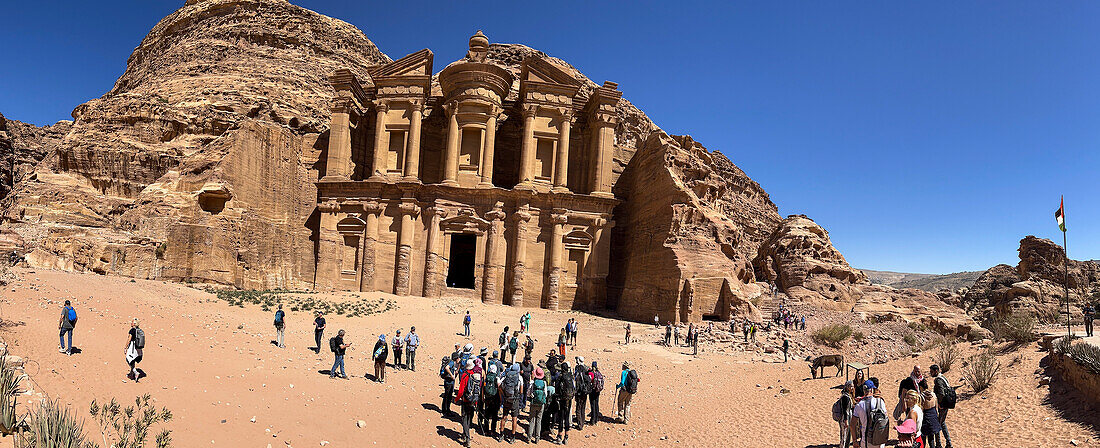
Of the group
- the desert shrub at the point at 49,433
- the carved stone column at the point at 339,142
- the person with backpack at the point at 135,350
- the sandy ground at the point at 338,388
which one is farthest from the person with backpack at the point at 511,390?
the carved stone column at the point at 339,142

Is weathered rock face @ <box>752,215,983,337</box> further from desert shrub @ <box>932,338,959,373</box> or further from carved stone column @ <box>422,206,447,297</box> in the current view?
carved stone column @ <box>422,206,447,297</box>

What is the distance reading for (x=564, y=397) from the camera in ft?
34.6

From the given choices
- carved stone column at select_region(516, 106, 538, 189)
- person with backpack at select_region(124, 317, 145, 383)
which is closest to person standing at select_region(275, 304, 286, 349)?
person with backpack at select_region(124, 317, 145, 383)

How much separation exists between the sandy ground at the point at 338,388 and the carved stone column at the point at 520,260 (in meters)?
12.8

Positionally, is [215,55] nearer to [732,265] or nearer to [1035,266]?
[732,265]

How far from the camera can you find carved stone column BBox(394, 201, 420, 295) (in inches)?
1235

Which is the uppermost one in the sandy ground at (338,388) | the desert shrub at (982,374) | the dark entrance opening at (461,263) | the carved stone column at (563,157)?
the carved stone column at (563,157)

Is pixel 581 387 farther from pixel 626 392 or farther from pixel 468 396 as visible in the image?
pixel 468 396

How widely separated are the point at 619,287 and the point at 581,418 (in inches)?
916

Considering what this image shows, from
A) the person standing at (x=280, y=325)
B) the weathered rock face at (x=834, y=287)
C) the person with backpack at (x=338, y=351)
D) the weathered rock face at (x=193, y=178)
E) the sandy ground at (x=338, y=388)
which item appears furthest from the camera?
the weathered rock face at (x=834, y=287)

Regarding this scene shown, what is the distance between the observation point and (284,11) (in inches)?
1740

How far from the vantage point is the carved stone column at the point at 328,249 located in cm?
3138

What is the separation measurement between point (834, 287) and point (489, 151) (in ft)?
76.4

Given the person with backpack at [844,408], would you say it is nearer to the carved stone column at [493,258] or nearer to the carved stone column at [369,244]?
the carved stone column at [493,258]
